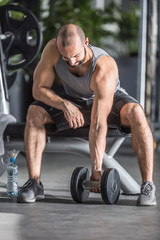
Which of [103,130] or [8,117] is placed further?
[8,117]

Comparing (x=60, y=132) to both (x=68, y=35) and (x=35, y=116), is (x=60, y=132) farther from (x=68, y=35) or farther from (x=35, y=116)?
(x=68, y=35)

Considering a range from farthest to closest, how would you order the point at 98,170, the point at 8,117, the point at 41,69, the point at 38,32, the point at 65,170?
the point at 65,170 → the point at 38,32 → the point at 8,117 → the point at 41,69 → the point at 98,170

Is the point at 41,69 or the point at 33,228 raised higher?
the point at 41,69

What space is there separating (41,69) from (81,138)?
471mm

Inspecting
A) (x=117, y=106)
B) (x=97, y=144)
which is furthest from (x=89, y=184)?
(x=117, y=106)

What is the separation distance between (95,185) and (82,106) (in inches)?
18.8

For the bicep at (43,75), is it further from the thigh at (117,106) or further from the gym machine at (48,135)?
the thigh at (117,106)

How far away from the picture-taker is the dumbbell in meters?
2.35

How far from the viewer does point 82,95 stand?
2656 mm

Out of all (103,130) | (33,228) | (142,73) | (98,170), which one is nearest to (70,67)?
(103,130)

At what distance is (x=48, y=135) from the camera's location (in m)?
2.75

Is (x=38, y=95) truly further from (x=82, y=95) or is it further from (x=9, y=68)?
(x=9, y=68)

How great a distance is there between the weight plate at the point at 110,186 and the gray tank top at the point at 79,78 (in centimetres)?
44

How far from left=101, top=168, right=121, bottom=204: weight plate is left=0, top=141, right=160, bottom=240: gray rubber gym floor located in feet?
0.12
